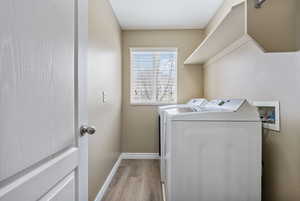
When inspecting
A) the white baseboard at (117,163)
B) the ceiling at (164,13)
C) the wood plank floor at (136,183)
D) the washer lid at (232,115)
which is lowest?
the wood plank floor at (136,183)

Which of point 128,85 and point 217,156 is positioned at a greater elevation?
point 128,85

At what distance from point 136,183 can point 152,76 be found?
6.30 ft

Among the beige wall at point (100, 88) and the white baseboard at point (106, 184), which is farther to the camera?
the white baseboard at point (106, 184)

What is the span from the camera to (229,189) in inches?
57.9

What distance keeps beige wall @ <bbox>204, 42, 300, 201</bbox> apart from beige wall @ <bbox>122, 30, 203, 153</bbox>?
5.35 feet

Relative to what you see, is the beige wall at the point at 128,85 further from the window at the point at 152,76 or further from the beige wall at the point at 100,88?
the beige wall at the point at 100,88

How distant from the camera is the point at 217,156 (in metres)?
1.48

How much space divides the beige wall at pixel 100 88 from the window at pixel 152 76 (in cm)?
97

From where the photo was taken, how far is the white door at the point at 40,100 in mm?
491

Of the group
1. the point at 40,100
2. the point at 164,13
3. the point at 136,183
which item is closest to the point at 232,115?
the point at 40,100

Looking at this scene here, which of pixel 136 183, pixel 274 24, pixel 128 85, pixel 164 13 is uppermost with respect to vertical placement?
pixel 164 13

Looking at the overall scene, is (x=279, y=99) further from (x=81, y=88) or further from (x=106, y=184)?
(x=106, y=184)

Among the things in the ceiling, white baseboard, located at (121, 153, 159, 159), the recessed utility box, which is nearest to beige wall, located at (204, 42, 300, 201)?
the recessed utility box

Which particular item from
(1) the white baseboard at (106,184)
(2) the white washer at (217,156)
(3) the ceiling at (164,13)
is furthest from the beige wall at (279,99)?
(1) the white baseboard at (106,184)
